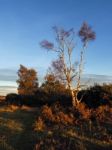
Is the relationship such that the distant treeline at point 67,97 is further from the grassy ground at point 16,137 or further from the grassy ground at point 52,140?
the grassy ground at point 52,140

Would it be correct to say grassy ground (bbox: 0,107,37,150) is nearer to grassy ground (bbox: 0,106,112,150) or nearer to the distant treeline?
grassy ground (bbox: 0,106,112,150)

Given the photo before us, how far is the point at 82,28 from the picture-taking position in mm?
34438

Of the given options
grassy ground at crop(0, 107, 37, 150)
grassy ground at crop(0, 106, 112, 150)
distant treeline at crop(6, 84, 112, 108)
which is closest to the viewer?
grassy ground at crop(0, 106, 112, 150)

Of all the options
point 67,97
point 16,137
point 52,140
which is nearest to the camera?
point 52,140

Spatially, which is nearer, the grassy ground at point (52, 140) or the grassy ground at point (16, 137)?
the grassy ground at point (52, 140)

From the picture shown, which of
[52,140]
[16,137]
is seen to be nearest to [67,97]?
[16,137]

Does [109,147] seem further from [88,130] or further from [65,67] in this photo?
[65,67]

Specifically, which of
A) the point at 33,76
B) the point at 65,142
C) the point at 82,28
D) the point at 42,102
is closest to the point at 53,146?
the point at 65,142

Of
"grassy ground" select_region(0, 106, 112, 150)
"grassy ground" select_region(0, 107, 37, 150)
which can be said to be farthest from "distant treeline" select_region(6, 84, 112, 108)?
"grassy ground" select_region(0, 106, 112, 150)

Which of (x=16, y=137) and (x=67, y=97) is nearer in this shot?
(x=16, y=137)

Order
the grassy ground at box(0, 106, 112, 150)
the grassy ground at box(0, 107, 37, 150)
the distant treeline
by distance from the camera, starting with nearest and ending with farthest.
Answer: the grassy ground at box(0, 106, 112, 150)
the grassy ground at box(0, 107, 37, 150)
the distant treeline

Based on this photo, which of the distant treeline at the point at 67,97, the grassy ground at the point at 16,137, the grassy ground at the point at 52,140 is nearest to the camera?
the grassy ground at the point at 52,140

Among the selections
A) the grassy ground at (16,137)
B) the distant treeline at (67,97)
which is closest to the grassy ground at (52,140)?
the grassy ground at (16,137)

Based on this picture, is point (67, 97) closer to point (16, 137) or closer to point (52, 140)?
point (16, 137)
